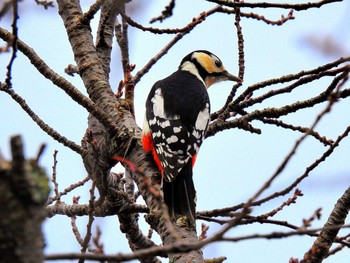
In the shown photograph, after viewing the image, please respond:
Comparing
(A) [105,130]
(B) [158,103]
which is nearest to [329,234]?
(A) [105,130]

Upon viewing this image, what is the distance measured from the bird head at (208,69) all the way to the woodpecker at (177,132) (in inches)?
12.1

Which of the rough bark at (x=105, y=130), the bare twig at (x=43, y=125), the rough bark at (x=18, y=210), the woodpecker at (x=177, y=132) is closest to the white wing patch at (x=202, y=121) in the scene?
the woodpecker at (x=177, y=132)

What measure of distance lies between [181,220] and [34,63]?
4.13ft

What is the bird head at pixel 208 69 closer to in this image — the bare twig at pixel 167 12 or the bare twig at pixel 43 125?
the bare twig at pixel 43 125

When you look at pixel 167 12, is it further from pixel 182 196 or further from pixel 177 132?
pixel 177 132

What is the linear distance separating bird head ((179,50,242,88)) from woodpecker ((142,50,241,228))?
31 centimetres

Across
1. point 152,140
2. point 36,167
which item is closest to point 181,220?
point 152,140

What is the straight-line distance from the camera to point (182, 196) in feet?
10.7

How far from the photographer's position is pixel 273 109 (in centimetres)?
336

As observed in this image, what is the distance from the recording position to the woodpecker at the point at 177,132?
3.31m

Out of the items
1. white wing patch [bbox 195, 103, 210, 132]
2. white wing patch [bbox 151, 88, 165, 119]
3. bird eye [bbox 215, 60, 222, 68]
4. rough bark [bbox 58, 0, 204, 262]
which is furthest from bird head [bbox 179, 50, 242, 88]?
rough bark [bbox 58, 0, 204, 262]

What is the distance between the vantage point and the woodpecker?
3.31 m

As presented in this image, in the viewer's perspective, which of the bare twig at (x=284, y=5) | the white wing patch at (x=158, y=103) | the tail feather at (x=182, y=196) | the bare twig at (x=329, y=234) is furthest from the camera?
the white wing patch at (x=158, y=103)

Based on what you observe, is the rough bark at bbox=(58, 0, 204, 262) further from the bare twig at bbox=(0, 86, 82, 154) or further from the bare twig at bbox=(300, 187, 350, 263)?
the bare twig at bbox=(300, 187, 350, 263)
